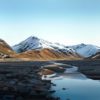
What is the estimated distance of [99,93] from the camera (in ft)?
180

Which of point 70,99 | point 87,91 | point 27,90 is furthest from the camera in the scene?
point 87,91

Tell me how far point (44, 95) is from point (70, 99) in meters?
4.10

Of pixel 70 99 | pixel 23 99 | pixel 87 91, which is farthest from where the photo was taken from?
pixel 87 91

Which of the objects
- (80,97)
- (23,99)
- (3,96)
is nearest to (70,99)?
(80,97)

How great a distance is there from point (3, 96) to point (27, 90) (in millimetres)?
5705

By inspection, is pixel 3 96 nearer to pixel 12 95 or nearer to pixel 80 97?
pixel 12 95

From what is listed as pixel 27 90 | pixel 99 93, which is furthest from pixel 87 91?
pixel 27 90

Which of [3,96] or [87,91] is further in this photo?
[87,91]

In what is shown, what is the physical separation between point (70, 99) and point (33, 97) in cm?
575

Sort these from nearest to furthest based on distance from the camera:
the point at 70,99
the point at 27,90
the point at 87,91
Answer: the point at 70,99, the point at 27,90, the point at 87,91

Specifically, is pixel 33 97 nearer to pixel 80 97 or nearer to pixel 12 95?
pixel 12 95

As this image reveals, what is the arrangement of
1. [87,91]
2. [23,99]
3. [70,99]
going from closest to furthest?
[23,99], [70,99], [87,91]

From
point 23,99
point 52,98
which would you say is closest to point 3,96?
point 23,99

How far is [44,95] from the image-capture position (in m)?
48.4
